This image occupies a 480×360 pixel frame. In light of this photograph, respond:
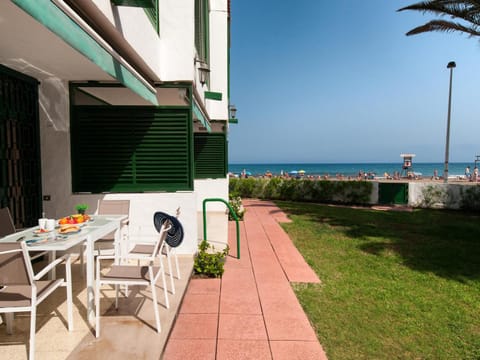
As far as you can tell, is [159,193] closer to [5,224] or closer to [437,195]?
[5,224]

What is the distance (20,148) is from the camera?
4340mm

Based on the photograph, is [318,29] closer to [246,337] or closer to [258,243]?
[258,243]

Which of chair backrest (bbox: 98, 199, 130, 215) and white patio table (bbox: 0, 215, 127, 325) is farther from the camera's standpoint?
chair backrest (bbox: 98, 199, 130, 215)

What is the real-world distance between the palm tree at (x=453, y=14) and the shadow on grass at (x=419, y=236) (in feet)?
22.1

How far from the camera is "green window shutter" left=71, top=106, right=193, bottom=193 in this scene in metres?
5.09

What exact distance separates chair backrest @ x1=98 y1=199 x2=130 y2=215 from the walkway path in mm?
1576

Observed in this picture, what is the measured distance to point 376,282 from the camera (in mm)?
4730

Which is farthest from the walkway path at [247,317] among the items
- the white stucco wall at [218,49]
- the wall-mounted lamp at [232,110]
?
the wall-mounted lamp at [232,110]

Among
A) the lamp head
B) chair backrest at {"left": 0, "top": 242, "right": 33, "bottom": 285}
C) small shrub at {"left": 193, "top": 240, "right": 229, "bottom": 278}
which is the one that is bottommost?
small shrub at {"left": 193, "top": 240, "right": 229, "bottom": 278}

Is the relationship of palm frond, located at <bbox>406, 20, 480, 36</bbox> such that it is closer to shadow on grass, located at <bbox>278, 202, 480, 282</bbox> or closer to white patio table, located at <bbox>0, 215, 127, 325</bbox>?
shadow on grass, located at <bbox>278, 202, 480, 282</bbox>

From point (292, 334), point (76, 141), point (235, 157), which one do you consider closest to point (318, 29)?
point (76, 141)

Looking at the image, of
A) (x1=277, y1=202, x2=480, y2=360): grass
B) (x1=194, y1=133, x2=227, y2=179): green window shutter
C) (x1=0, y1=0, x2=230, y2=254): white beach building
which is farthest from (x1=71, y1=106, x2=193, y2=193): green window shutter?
(x1=194, y1=133, x2=227, y2=179): green window shutter

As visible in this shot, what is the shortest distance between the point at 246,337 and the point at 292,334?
500mm

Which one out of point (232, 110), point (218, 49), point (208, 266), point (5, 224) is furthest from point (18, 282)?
point (232, 110)
